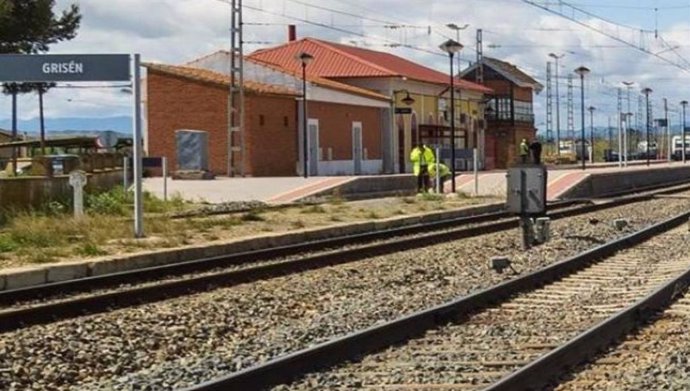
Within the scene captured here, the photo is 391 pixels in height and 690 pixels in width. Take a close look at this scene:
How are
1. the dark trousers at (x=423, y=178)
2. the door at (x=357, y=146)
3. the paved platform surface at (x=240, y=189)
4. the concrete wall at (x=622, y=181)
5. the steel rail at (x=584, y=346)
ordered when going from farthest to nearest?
the door at (x=357, y=146) < the concrete wall at (x=622, y=181) < the dark trousers at (x=423, y=178) < the paved platform surface at (x=240, y=189) < the steel rail at (x=584, y=346)

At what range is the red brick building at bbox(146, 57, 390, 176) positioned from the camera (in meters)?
50.2

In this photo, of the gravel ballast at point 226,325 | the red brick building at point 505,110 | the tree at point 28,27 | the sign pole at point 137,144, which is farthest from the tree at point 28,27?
the red brick building at point 505,110

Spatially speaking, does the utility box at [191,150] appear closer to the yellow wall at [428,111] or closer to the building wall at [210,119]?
the building wall at [210,119]

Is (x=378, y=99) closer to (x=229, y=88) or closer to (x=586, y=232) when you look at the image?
(x=229, y=88)

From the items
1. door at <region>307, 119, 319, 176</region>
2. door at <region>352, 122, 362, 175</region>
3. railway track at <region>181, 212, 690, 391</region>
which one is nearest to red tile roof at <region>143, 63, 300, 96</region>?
door at <region>307, 119, 319, 176</region>

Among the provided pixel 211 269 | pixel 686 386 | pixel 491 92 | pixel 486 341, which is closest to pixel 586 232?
pixel 211 269

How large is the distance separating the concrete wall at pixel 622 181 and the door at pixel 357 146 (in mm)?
13808

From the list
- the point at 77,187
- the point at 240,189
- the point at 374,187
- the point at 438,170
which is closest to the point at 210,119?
the point at 374,187

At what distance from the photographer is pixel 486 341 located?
10.1m

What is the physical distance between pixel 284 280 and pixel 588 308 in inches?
182

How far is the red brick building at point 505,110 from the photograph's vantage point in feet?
286

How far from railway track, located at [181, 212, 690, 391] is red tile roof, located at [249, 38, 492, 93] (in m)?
50.4

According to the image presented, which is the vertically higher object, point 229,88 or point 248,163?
point 229,88

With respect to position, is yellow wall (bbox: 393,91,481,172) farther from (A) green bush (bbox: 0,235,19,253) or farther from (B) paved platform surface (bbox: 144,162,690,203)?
(A) green bush (bbox: 0,235,19,253)
